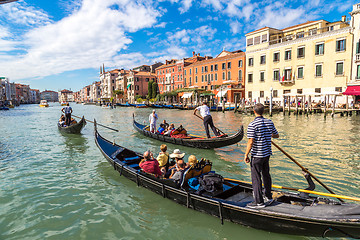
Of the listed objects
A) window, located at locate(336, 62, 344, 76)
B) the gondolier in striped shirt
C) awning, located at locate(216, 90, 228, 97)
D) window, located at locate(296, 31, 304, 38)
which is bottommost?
the gondolier in striped shirt

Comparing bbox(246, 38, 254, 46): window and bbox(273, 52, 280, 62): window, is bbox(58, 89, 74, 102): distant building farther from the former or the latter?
bbox(273, 52, 280, 62): window

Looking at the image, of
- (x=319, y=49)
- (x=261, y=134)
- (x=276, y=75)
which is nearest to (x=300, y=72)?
(x=276, y=75)

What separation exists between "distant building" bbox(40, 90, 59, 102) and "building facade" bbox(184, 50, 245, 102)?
163 metres

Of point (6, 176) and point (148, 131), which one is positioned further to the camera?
point (148, 131)

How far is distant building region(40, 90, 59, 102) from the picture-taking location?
559 ft

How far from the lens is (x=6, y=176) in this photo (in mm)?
6105

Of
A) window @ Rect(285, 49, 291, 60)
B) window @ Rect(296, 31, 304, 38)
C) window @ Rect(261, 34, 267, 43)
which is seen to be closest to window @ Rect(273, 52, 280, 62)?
window @ Rect(285, 49, 291, 60)

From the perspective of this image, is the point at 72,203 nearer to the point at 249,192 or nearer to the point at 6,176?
the point at 6,176

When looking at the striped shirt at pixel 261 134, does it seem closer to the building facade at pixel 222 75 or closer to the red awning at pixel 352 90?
the red awning at pixel 352 90

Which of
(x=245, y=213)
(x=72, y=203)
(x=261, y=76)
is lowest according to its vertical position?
(x=72, y=203)

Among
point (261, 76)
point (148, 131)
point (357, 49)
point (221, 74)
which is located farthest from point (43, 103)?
point (357, 49)

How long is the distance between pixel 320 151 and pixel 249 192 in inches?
211

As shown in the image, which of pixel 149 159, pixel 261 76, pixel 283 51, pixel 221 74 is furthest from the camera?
pixel 221 74

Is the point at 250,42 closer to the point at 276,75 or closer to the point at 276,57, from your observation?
the point at 276,57
